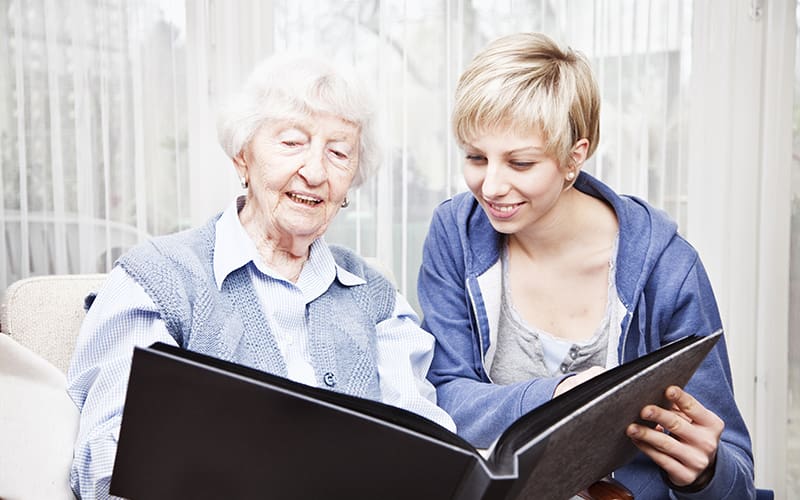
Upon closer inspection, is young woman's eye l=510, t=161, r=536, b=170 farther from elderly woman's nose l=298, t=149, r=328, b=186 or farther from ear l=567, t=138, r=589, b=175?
elderly woman's nose l=298, t=149, r=328, b=186

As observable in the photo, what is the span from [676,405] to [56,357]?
106 centimetres

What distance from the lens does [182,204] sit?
7.77 ft

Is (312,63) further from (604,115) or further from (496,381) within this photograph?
(604,115)

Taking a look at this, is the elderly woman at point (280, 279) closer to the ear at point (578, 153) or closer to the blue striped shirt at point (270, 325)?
the blue striped shirt at point (270, 325)

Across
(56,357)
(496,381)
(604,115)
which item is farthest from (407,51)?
(56,357)

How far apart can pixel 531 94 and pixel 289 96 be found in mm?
413

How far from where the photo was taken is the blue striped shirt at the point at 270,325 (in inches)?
45.9

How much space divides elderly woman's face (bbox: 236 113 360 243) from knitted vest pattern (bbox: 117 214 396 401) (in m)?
0.12

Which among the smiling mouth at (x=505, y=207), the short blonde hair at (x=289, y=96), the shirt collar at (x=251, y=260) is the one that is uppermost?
the short blonde hair at (x=289, y=96)

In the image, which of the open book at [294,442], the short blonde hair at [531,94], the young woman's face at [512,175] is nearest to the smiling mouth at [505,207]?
the young woman's face at [512,175]

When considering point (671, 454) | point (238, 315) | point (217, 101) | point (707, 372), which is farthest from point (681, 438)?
point (217, 101)

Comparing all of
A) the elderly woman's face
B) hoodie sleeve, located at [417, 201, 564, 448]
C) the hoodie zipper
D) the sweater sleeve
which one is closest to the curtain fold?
hoodie sleeve, located at [417, 201, 564, 448]

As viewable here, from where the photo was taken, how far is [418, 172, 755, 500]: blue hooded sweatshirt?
1.43m

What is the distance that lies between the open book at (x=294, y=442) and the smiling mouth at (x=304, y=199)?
1.94ft
